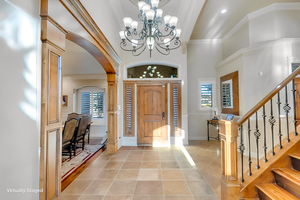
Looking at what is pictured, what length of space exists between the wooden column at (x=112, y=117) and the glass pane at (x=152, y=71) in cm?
108

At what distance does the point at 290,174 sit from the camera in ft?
5.40

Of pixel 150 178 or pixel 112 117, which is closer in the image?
pixel 150 178

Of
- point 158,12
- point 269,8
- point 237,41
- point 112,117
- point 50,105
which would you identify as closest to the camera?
point 50,105

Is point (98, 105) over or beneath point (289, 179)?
over

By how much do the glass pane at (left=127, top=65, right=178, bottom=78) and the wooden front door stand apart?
548 mm

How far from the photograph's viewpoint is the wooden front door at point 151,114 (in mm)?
4602

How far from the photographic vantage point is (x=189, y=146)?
4434 mm

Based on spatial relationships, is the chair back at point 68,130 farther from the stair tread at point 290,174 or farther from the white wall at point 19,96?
the stair tread at point 290,174

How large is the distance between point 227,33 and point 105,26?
3906mm

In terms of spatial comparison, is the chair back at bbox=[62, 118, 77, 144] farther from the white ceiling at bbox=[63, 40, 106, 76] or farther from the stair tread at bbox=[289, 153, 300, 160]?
the stair tread at bbox=[289, 153, 300, 160]

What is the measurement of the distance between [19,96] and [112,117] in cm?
272

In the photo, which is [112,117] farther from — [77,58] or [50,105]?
[50,105]

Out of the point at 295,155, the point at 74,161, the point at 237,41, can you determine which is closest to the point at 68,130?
the point at 74,161

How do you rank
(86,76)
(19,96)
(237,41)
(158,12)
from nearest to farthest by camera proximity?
(19,96)
(158,12)
(237,41)
(86,76)
